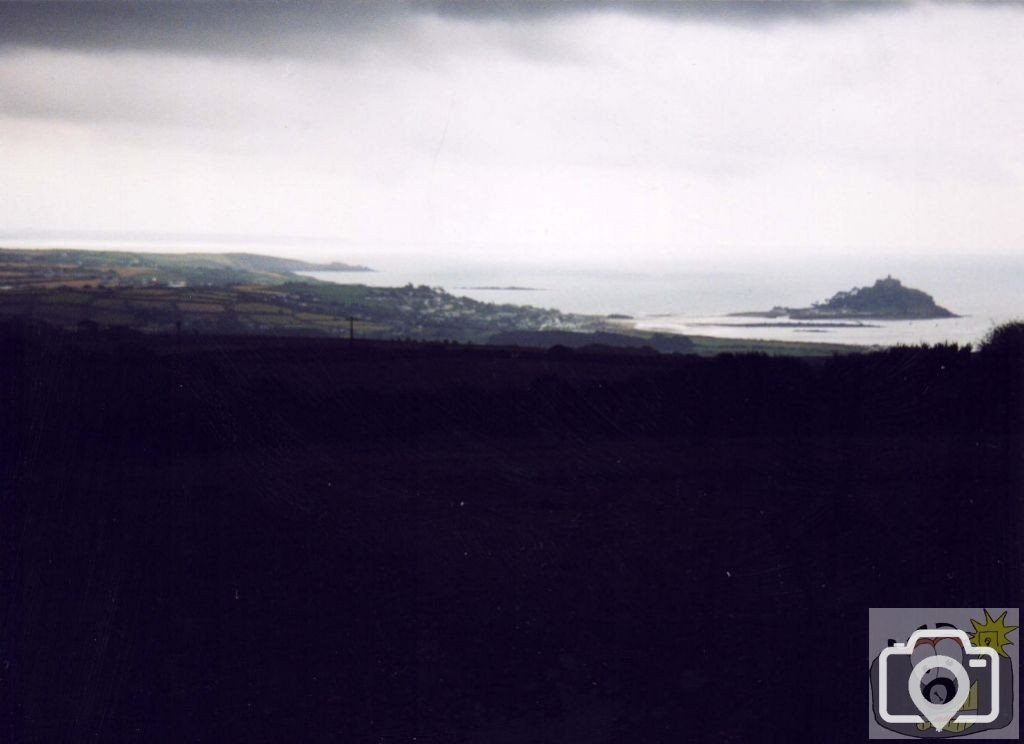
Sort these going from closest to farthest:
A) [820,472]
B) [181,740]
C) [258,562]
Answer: [181,740]
[258,562]
[820,472]

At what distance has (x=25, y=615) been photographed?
13.7ft

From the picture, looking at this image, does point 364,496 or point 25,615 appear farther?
point 364,496

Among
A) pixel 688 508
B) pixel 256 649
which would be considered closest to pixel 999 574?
pixel 688 508

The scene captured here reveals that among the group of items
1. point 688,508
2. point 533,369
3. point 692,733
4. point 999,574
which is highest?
point 533,369

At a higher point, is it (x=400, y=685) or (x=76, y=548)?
(x=76, y=548)

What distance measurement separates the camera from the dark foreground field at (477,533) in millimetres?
4125

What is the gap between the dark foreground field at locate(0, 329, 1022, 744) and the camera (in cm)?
412

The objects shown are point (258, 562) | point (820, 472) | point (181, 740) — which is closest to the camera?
point (181, 740)

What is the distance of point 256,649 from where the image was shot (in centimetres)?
415

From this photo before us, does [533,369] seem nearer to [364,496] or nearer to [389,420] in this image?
[389,420]

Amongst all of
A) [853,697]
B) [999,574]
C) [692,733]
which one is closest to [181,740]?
[692,733]

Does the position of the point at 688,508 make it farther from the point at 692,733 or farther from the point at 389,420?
the point at 389,420

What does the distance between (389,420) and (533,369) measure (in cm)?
87

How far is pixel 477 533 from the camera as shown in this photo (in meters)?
4.44
